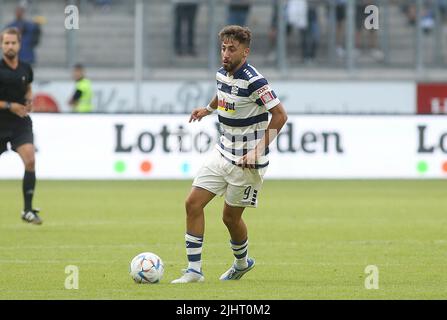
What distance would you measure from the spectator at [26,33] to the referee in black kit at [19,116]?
1092 cm

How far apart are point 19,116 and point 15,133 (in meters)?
0.21

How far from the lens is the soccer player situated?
9773 mm

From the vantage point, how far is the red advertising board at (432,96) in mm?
27109

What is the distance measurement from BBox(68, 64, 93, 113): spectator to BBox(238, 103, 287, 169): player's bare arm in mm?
14458

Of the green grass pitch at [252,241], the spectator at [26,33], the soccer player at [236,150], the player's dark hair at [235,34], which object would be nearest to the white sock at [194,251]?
the soccer player at [236,150]

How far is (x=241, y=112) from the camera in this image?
997 centimetres

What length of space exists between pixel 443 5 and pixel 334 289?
64.5 ft

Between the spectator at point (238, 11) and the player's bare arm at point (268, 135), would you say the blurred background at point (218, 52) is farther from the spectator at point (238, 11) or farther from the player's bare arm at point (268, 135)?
the player's bare arm at point (268, 135)

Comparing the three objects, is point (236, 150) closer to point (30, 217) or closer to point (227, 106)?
point (227, 106)

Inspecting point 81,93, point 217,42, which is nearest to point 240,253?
point 81,93

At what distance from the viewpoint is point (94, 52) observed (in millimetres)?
27500

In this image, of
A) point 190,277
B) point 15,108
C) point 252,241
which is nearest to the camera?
point 190,277

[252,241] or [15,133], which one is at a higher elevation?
[15,133]

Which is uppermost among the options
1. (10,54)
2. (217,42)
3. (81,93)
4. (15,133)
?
(10,54)
